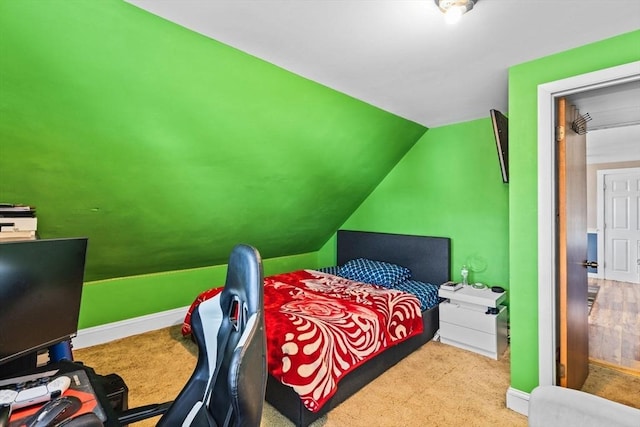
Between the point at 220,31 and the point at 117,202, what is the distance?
159 centimetres

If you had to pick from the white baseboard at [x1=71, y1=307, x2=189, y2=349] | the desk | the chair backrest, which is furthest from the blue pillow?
the desk

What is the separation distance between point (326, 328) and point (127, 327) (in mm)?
2384

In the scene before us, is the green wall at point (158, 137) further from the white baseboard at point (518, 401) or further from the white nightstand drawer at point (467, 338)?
the white baseboard at point (518, 401)

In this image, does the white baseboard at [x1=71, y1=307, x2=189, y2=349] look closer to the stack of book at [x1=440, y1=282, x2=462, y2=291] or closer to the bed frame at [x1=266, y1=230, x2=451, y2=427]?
the bed frame at [x1=266, y1=230, x2=451, y2=427]

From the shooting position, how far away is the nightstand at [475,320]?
9.35 ft

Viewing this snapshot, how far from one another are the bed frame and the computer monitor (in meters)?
1.35

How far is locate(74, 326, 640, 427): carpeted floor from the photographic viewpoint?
2.03m

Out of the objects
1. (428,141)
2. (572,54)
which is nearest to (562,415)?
(572,54)

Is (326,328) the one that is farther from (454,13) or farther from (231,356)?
(454,13)

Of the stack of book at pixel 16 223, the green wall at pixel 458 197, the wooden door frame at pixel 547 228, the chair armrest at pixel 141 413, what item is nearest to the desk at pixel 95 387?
the chair armrest at pixel 141 413

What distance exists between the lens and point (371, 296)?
9.64ft

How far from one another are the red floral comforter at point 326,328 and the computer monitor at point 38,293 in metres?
1.17

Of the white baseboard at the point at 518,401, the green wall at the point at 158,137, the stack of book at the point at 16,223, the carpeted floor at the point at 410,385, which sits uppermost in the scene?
the green wall at the point at 158,137

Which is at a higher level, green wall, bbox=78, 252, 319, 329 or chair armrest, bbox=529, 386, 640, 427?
chair armrest, bbox=529, 386, 640, 427
